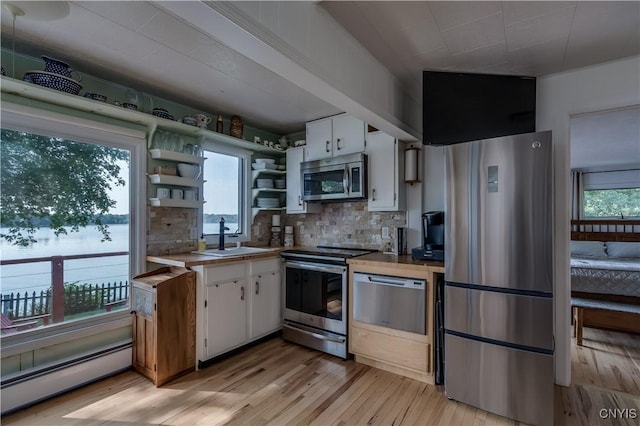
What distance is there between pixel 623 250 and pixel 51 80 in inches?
280

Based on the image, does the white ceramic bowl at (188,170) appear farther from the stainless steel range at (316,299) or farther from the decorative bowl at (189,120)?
the stainless steel range at (316,299)

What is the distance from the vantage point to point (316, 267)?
9.64ft

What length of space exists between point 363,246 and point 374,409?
1.64 m

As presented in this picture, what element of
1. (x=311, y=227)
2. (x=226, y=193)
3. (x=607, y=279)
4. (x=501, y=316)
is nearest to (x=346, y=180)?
(x=311, y=227)

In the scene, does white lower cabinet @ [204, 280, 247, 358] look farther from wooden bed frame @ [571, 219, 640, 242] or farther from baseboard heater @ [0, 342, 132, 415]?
wooden bed frame @ [571, 219, 640, 242]

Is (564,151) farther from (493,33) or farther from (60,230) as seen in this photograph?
(60,230)

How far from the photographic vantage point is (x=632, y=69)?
214 cm

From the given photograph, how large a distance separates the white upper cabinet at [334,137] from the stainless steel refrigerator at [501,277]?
1206 millimetres

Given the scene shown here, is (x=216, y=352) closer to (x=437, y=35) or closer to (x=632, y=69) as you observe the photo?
(x=437, y=35)

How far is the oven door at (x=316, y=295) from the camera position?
9.12 ft

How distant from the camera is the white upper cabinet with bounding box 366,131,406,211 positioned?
2.95 metres

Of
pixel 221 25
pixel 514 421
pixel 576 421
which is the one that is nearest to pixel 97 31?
pixel 221 25

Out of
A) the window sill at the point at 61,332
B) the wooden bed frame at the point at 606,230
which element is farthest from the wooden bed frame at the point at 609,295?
the window sill at the point at 61,332

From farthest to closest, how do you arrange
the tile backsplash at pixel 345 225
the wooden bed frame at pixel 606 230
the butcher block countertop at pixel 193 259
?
1. the wooden bed frame at pixel 606 230
2. the tile backsplash at pixel 345 225
3. the butcher block countertop at pixel 193 259
